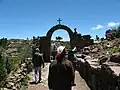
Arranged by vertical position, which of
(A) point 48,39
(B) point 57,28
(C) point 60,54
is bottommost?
(C) point 60,54

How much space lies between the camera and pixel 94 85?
32.2 ft

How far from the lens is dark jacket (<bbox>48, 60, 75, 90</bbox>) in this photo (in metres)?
5.88

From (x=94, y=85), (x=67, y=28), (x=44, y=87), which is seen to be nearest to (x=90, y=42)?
(x=67, y=28)

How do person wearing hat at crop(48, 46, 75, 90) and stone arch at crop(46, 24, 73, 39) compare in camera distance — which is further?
stone arch at crop(46, 24, 73, 39)

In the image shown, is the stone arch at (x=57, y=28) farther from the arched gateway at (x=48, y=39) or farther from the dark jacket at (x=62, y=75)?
the dark jacket at (x=62, y=75)

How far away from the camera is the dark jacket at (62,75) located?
19.3 feet

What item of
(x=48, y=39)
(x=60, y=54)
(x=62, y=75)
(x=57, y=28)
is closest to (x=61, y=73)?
(x=62, y=75)

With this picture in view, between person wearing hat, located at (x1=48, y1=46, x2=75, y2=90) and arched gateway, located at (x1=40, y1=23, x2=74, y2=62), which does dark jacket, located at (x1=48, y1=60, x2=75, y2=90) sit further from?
arched gateway, located at (x1=40, y1=23, x2=74, y2=62)

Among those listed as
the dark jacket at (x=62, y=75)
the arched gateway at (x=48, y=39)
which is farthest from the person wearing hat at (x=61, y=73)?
the arched gateway at (x=48, y=39)

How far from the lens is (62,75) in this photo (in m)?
5.91

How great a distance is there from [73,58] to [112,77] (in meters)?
12.0

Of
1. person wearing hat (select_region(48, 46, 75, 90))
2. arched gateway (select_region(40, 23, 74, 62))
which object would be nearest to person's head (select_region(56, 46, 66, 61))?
person wearing hat (select_region(48, 46, 75, 90))

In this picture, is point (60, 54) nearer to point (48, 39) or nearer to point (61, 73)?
point (61, 73)

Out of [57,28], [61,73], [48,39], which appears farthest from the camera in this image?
[48,39]
